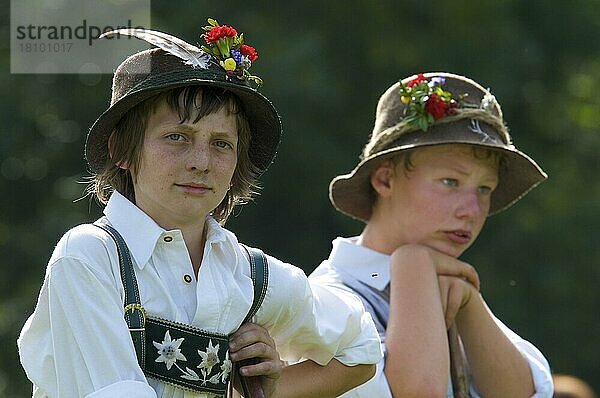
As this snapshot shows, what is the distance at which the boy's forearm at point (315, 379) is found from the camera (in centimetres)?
392

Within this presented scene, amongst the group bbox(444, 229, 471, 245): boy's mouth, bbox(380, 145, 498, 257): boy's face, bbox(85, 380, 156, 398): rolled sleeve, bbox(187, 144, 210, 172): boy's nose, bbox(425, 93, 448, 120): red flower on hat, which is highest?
bbox(425, 93, 448, 120): red flower on hat

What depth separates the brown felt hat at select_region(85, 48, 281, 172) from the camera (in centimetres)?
361

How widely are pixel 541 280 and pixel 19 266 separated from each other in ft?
14.6

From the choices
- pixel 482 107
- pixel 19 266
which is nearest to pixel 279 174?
pixel 19 266

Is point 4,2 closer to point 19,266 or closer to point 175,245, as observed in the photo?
point 19,266

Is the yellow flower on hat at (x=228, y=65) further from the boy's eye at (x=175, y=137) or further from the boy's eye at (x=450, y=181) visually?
the boy's eye at (x=450, y=181)

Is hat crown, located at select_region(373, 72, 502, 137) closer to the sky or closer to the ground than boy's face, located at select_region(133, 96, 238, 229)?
closer to the sky

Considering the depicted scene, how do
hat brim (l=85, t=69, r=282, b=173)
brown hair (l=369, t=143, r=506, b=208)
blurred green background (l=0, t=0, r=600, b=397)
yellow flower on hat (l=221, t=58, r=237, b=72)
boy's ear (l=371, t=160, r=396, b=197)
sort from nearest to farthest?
hat brim (l=85, t=69, r=282, b=173), yellow flower on hat (l=221, t=58, r=237, b=72), brown hair (l=369, t=143, r=506, b=208), boy's ear (l=371, t=160, r=396, b=197), blurred green background (l=0, t=0, r=600, b=397)

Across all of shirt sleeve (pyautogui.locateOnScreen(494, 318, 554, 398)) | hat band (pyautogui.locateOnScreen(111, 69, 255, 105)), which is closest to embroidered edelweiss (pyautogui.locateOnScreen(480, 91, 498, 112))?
shirt sleeve (pyautogui.locateOnScreen(494, 318, 554, 398))

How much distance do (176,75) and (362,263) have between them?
4.80 feet

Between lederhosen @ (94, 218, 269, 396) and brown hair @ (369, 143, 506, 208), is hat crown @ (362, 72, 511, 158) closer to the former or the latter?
brown hair @ (369, 143, 506, 208)

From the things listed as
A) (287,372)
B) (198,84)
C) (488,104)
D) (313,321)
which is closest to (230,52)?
(198,84)

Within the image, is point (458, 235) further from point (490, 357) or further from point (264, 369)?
point (264, 369)

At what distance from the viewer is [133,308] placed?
3387 millimetres
